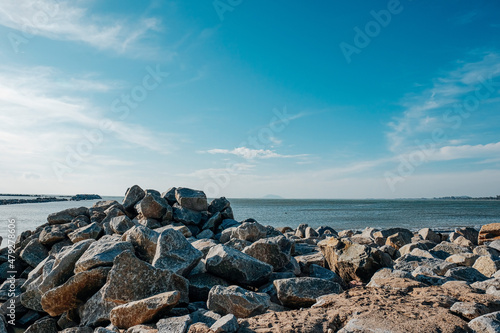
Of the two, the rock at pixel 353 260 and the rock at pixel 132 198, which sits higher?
the rock at pixel 132 198

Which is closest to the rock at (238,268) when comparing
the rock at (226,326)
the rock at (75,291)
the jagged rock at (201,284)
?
the jagged rock at (201,284)

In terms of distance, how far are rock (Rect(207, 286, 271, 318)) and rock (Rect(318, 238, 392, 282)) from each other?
Result: 271 centimetres

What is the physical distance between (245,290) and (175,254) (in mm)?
1816

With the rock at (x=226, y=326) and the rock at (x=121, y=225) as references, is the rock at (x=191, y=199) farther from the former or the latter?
the rock at (x=226, y=326)

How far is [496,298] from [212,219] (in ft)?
32.7

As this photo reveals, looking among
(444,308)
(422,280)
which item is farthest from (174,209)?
(444,308)

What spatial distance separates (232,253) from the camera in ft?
21.5

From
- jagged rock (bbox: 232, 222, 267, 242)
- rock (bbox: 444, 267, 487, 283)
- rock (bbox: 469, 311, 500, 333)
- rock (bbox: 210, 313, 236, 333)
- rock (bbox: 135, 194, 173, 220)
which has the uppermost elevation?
rock (bbox: 135, 194, 173, 220)

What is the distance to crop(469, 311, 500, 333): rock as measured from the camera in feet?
11.5

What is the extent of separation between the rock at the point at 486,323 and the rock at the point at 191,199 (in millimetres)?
10783

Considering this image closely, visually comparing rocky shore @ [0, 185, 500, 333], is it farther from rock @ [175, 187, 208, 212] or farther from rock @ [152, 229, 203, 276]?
rock @ [175, 187, 208, 212]

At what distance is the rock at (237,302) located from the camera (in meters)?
4.76

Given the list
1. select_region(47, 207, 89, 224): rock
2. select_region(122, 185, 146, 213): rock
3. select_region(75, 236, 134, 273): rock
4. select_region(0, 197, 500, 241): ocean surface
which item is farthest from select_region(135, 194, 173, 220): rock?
select_region(0, 197, 500, 241): ocean surface

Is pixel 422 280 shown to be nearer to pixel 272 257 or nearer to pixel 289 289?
pixel 289 289
